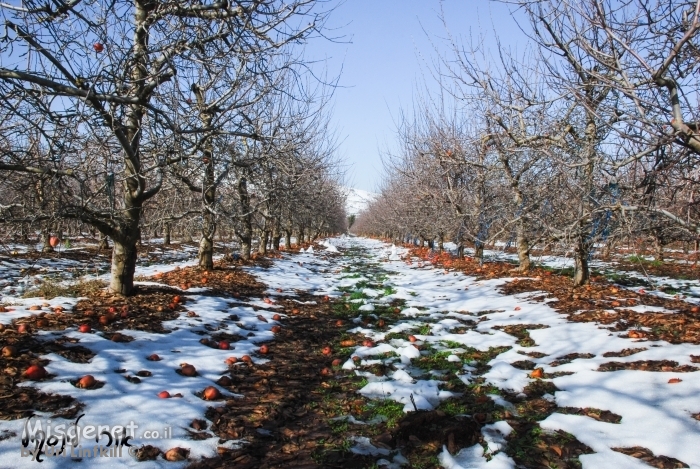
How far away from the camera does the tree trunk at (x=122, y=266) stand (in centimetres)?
630

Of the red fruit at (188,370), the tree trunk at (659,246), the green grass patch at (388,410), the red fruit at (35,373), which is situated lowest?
the green grass patch at (388,410)

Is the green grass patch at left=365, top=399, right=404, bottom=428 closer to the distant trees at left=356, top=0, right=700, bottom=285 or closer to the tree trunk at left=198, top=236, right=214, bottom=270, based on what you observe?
the distant trees at left=356, top=0, right=700, bottom=285

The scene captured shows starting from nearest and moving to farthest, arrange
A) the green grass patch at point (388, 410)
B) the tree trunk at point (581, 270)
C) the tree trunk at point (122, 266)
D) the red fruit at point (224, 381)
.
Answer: the green grass patch at point (388, 410) < the red fruit at point (224, 381) < the tree trunk at point (122, 266) < the tree trunk at point (581, 270)

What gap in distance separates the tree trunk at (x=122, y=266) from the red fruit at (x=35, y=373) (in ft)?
10.5

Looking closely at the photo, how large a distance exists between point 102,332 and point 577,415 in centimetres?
477

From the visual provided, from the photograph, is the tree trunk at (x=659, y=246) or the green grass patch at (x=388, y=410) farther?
the tree trunk at (x=659, y=246)

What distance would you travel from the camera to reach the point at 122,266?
6.32 metres

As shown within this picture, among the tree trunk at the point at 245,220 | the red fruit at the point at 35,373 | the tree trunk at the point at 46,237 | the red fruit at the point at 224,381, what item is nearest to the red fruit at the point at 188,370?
the red fruit at the point at 224,381

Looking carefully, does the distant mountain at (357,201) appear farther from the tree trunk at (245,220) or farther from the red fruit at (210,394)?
the red fruit at (210,394)

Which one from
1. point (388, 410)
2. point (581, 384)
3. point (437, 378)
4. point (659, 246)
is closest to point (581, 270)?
point (659, 246)

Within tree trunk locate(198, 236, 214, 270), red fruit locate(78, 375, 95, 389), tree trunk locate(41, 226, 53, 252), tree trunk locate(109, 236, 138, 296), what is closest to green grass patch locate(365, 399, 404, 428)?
red fruit locate(78, 375, 95, 389)

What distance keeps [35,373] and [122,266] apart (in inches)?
130

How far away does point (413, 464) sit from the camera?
284 centimetres

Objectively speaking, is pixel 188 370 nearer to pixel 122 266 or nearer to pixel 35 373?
pixel 35 373
